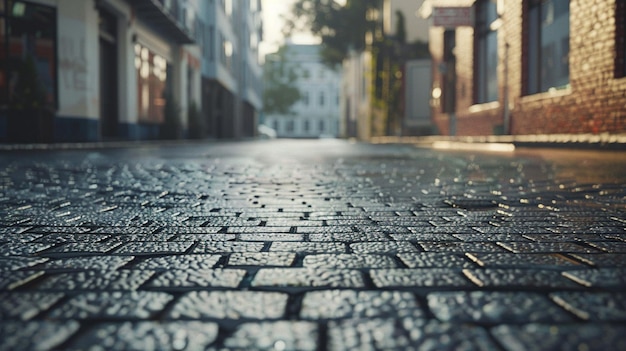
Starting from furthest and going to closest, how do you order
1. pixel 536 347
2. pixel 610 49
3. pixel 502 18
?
pixel 502 18, pixel 610 49, pixel 536 347

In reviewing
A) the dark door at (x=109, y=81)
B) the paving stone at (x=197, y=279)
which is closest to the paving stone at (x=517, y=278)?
the paving stone at (x=197, y=279)

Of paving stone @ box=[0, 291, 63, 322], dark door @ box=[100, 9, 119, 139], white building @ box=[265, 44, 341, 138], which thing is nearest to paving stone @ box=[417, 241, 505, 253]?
paving stone @ box=[0, 291, 63, 322]

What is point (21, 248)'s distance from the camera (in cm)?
236

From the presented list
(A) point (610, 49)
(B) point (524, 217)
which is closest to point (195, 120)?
(A) point (610, 49)

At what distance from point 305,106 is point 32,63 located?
68936 millimetres

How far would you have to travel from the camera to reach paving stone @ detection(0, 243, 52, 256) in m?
2.26

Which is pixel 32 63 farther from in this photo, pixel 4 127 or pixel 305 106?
pixel 305 106

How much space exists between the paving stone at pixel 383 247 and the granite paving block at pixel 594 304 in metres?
0.72

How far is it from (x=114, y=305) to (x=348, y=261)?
0.81 metres

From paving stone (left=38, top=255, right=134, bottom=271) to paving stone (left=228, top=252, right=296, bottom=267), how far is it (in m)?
0.36

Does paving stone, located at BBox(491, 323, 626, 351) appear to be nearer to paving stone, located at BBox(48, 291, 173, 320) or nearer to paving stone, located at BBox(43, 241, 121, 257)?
paving stone, located at BBox(48, 291, 173, 320)

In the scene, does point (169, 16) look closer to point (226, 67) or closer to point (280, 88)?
point (226, 67)

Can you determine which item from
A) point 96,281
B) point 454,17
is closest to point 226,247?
point 96,281

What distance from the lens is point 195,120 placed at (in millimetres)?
24797
